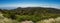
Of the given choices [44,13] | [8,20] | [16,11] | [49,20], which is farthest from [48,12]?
[8,20]

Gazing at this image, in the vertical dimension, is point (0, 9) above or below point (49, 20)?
above

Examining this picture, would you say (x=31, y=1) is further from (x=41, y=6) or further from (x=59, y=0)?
(x=59, y=0)

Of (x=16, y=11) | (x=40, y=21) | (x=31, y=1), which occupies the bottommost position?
(x=40, y=21)

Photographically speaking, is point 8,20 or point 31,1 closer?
point 8,20

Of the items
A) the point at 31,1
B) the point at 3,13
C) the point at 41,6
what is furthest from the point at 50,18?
the point at 3,13

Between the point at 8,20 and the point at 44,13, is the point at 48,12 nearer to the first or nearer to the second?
the point at 44,13
